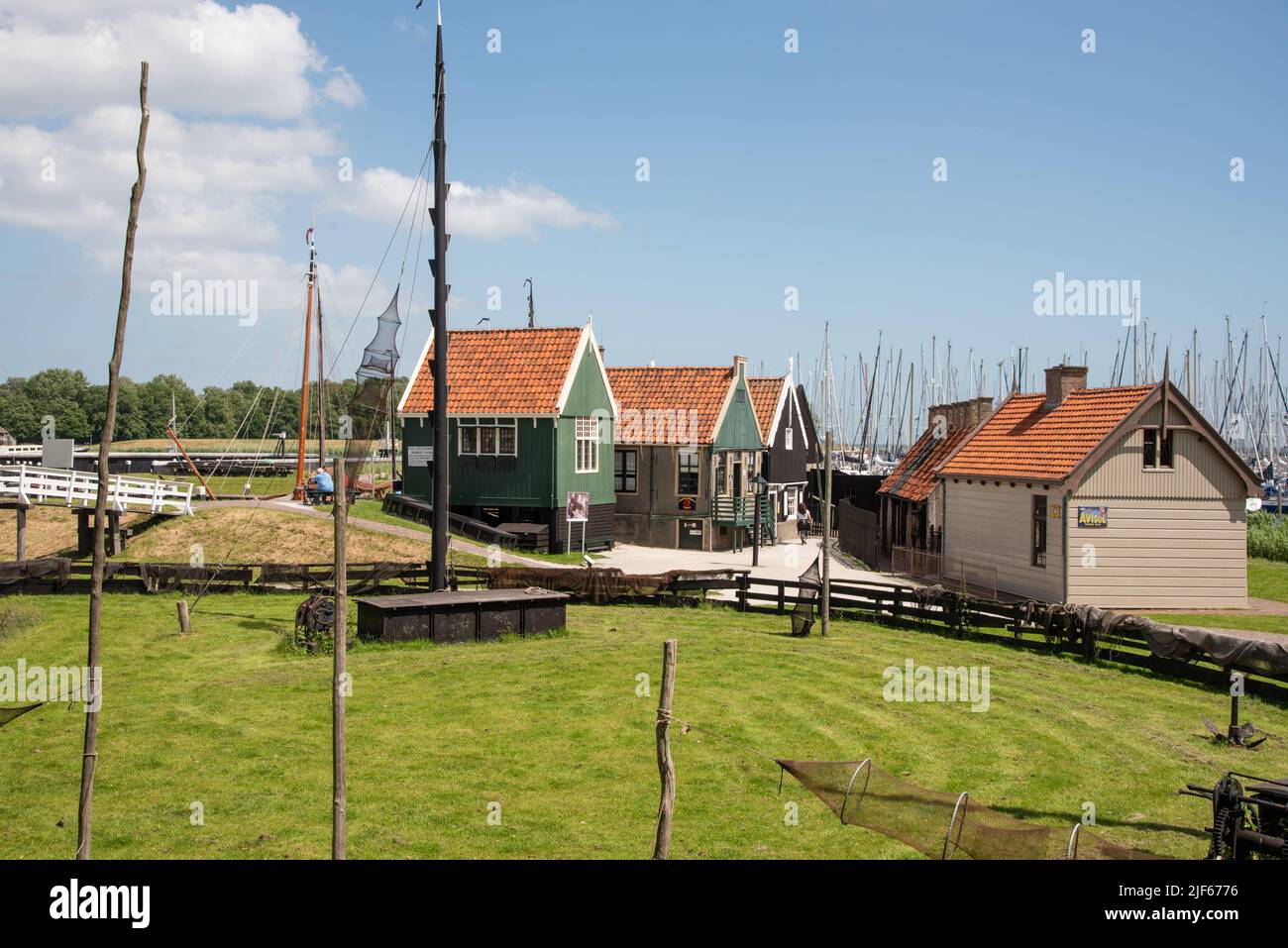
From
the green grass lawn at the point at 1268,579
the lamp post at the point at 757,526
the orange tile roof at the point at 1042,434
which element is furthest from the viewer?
the lamp post at the point at 757,526

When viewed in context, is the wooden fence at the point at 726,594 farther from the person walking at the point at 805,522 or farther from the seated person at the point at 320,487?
the person walking at the point at 805,522

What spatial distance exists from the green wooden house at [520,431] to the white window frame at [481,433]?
0.13ft

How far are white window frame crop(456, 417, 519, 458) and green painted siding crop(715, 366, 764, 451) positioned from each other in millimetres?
10383

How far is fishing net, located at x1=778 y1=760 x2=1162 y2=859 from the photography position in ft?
29.8

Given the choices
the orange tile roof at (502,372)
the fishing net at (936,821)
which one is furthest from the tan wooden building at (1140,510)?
the fishing net at (936,821)

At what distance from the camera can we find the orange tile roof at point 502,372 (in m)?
40.3

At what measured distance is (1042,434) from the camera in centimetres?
3303

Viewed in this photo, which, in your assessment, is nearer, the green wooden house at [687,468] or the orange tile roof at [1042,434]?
the orange tile roof at [1042,434]

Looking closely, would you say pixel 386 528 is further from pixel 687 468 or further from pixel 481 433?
pixel 687 468

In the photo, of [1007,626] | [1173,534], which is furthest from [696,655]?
[1173,534]

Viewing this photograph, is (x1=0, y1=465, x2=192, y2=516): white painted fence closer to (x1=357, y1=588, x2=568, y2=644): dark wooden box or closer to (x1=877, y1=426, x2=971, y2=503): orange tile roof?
(x1=357, y1=588, x2=568, y2=644): dark wooden box
